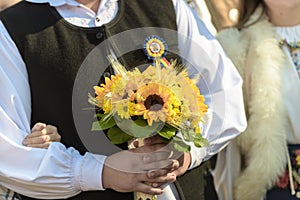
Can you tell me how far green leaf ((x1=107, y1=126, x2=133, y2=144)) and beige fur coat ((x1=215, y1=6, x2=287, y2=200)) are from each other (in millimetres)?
848

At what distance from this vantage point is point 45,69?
2.15 metres

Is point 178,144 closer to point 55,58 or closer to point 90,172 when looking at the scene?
point 90,172

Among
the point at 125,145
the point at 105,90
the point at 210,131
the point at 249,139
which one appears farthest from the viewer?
the point at 249,139

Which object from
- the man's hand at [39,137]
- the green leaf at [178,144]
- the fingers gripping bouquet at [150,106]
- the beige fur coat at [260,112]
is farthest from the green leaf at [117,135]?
the beige fur coat at [260,112]

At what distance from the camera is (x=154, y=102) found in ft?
6.23

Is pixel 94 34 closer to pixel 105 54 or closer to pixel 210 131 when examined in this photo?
pixel 105 54

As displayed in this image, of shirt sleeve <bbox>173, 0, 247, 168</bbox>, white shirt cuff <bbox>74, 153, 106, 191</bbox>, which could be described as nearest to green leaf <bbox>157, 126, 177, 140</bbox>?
white shirt cuff <bbox>74, 153, 106, 191</bbox>

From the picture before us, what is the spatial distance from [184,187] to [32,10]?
0.78 meters

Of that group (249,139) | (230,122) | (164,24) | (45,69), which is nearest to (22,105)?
(45,69)

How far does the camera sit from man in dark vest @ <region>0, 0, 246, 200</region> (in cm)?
206

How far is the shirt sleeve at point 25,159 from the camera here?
2062mm

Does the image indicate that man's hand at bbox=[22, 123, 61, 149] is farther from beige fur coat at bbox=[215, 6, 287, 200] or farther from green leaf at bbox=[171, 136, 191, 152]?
beige fur coat at bbox=[215, 6, 287, 200]

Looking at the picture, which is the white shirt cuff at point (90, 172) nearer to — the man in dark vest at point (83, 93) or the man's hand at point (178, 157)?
the man in dark vest at point (83, 93)

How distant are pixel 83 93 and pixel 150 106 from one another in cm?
34
